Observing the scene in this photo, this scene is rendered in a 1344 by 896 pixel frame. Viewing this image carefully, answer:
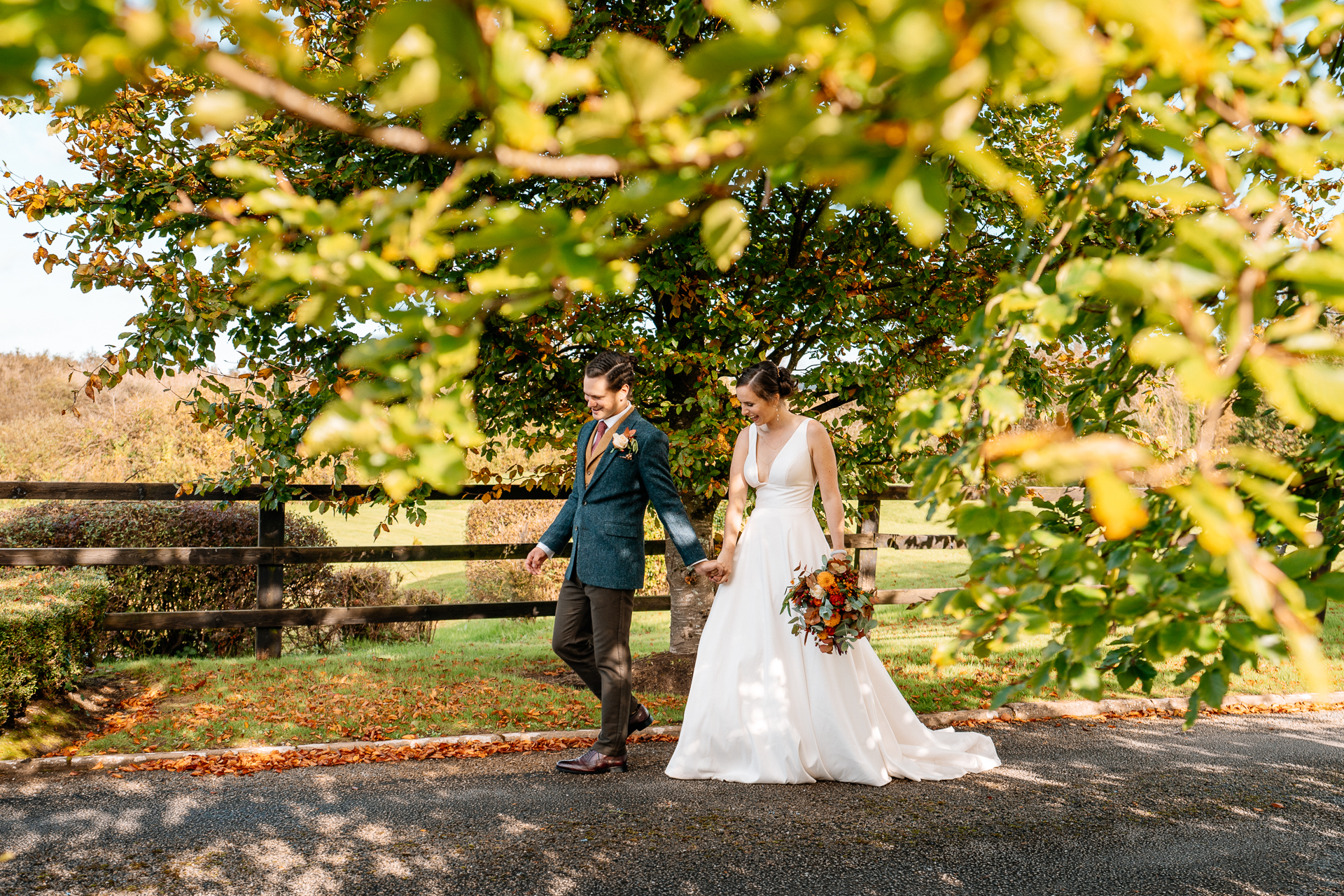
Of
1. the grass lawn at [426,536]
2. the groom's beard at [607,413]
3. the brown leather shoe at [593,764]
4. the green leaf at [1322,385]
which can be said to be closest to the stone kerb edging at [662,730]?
the brown leather shoe at [593,764]

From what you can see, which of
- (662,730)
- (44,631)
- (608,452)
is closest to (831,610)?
(608,452)

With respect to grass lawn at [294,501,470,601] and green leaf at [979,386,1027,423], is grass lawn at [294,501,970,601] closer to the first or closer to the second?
grass lawn at [294,501,470,601]

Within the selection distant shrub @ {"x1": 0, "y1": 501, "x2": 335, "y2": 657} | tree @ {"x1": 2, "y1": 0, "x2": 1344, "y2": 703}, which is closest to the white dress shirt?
tree @ {"x1": 2, "y1": 0, "x2": 1344, "y2": 703}

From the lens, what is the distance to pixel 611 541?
4.44 m

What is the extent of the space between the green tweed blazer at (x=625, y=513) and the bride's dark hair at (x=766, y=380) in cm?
59

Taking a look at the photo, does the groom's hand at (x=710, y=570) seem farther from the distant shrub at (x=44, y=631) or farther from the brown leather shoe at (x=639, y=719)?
the distant shrub at (x=44, y=631)

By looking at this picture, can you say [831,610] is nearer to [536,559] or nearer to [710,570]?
[710,570]

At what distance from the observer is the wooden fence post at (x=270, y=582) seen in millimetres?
7031

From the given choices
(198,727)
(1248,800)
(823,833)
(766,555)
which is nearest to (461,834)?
(823,833)

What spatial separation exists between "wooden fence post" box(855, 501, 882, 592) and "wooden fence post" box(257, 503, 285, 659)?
5189 mm

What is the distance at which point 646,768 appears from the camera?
4492 millimetres

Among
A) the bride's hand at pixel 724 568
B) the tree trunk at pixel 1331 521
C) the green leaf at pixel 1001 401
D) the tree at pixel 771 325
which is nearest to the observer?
the green leaf at pixel 1001 401

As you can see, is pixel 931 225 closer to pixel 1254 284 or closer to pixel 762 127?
pixel 762 127

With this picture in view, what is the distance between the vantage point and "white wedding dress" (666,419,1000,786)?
4301mm
